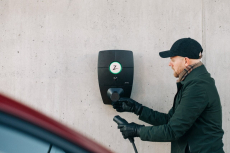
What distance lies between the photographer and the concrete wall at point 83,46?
249 centimetres

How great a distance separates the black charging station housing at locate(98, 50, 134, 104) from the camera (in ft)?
7.62

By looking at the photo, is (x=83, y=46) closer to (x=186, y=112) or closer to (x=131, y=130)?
(x=131, y=130)

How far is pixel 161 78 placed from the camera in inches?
101

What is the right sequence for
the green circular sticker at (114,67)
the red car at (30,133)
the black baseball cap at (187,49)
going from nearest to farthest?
1. the red car at (30,133)
2. the black baseball cap at (187,49)
3. the green circular sticker at (114,67)

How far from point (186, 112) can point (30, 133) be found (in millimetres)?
1192

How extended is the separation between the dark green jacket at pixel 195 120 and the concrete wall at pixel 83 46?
673 mm

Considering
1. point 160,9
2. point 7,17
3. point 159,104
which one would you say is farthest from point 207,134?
point 7,17

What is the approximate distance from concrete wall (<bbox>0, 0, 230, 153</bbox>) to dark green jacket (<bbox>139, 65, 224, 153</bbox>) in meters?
0.67

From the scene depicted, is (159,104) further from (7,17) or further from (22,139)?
(22,139)

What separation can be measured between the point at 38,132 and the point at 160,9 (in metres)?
1.98

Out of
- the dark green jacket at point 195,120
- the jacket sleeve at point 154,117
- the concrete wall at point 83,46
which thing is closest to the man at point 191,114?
the dark green jacket at point 195,120

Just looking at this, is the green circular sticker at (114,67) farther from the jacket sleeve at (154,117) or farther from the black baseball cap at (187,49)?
the black baseball cap at (187,49)

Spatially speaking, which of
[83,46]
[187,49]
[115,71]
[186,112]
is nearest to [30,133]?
[186,112]

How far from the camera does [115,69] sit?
2.32 m
